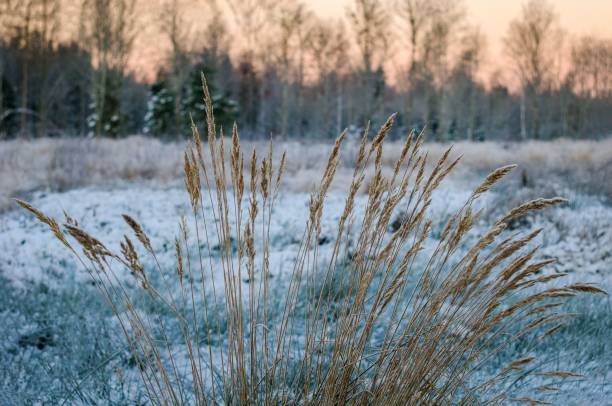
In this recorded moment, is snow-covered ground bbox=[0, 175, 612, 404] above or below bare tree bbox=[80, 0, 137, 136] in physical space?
below

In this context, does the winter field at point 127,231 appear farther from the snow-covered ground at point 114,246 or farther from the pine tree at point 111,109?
the pine tree at point 111,109

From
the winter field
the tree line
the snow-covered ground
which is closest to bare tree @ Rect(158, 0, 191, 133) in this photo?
the tree line

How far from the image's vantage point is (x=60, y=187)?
6961mm

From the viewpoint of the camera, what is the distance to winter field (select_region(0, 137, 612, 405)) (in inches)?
82.0

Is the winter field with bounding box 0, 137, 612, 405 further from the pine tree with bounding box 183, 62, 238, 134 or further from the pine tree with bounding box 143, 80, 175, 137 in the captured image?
the pine tree with bounding box 143, 80, 175, 137

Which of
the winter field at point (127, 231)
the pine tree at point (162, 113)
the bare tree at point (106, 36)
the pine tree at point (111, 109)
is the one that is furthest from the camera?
the pine tree at point (162, 113)

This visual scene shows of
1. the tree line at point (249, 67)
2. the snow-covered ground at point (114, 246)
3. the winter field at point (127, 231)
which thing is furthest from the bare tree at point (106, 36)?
the snow-covered ground at point (114, 246)

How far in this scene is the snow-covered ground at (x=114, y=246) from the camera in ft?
6.93

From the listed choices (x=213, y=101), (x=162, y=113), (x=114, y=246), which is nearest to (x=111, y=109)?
(x=162, y=113)

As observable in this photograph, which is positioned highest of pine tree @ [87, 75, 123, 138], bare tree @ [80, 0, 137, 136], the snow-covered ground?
bare tree @ [80, 0, 137, 136]

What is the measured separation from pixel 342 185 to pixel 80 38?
16373 mm

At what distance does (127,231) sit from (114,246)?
417mm

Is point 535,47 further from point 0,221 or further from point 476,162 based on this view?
point 0,221

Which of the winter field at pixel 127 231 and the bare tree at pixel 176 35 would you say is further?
the bare tree at pixel 176 35
